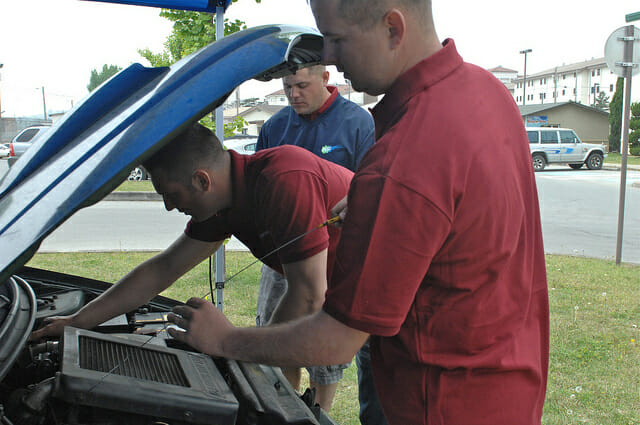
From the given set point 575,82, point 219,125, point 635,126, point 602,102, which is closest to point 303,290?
point 219,125

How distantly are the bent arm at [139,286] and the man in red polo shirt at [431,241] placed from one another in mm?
931

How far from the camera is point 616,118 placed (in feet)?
125

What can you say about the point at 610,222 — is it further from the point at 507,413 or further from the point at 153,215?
the point at 507,413

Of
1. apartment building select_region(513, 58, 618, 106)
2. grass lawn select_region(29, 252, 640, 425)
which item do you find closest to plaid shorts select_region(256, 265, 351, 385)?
grass lawn select_region(29, 252, 640, 425)

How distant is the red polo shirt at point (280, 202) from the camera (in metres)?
1.74

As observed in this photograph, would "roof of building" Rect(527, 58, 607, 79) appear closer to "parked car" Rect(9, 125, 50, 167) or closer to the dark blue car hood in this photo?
"parked car" Rect(9, 125, 50, 167)

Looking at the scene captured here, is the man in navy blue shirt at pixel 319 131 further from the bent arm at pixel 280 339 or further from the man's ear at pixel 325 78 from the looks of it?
the bent arm at pixel 280 339

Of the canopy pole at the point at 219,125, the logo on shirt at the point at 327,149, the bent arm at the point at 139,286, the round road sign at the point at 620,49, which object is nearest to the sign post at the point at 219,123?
the canopy pole at the point at 219,125

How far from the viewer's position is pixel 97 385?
1178mm

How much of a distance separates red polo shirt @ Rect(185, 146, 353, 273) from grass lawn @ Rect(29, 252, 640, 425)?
69.3 inches

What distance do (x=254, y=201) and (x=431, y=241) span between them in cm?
95

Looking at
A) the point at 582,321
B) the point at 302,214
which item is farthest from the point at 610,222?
the point at 302,214

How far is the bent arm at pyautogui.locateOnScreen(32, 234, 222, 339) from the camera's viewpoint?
6.10 feet

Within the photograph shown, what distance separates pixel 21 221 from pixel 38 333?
75 centimetres
